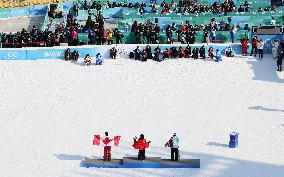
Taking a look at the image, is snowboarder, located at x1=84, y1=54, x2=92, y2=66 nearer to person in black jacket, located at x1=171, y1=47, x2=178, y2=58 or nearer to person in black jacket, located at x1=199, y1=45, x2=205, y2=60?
person in black jacket, located at x1=171, y1=47, x2=178, y2=58

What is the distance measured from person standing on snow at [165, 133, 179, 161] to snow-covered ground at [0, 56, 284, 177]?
0.57 metres

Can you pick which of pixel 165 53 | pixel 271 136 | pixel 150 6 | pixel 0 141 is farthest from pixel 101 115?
pixel 150 6

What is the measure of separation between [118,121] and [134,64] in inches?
322

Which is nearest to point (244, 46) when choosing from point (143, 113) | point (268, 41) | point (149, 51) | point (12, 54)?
point (268, 41)

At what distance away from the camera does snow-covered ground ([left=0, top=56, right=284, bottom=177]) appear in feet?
66.5

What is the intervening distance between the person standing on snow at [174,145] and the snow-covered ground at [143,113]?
0.57 metres

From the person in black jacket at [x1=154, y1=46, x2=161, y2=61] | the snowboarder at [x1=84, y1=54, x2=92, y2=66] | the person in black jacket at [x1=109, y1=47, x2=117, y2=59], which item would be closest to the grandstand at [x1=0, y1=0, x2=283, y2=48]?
the person in black jacket at [x1=109, y1=47, x2=117, y2=59]

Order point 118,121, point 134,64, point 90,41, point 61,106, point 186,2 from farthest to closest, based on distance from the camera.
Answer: point 186,2 < point 90,41 < point 134,64 < point 61,106 < point 118,121

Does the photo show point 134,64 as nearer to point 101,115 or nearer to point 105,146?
point 101,115

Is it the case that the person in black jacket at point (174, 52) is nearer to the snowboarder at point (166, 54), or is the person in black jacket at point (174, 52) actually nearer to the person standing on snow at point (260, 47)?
the snowboarder at point (166, 54)

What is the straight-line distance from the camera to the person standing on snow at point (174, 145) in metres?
19.6

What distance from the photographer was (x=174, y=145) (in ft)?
64.5

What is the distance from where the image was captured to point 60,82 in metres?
29.1

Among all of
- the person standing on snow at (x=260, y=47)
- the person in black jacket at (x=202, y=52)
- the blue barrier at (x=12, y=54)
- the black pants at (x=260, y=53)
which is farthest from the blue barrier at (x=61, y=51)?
the person standing on snow at (x=260, y=47)
